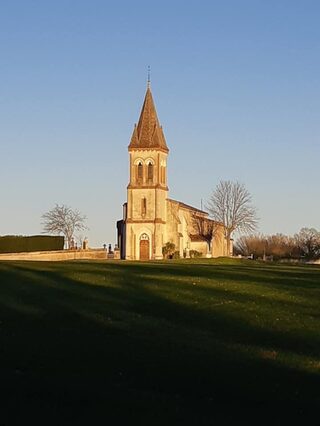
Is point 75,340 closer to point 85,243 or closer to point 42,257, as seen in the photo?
point 42,257

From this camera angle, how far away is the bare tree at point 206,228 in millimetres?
106375

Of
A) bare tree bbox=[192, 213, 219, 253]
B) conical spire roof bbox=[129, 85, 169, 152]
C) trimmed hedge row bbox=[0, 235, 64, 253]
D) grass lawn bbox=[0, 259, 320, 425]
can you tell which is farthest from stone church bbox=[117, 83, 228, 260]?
grass lawn bbox=[0, 259, 320, 425]

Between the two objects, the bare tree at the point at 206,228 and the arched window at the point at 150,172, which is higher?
the arched window at the point at 150,172

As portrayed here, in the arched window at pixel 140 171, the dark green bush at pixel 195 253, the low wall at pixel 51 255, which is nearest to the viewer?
the low wall at pixel 51 255

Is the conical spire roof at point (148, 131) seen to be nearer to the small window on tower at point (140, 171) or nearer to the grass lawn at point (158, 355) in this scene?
the small window on tower at point (140, 171)

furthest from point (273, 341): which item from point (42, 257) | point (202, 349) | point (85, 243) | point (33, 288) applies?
point (85, 243)

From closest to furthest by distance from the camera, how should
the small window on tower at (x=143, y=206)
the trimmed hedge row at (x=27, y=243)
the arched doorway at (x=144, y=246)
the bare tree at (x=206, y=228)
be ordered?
the trimmed hedge row at (x=27, y=243), the arched doorway at (x=144, y=246), the small window on tower at (x=143, y=206), the bare tree at (x=206, y=228)

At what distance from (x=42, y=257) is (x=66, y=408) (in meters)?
63.2

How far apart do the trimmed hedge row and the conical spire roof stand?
74.2 ft

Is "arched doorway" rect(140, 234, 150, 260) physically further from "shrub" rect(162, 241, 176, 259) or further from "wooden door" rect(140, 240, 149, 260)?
"shrub" rect(162, 241, 176, 259)

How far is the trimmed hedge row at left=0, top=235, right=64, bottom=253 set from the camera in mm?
78562

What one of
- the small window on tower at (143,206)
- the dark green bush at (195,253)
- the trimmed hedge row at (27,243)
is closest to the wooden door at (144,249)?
the small window on tower at (143,206)

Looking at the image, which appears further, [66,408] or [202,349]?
[202,349]

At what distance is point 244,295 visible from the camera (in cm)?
2389
